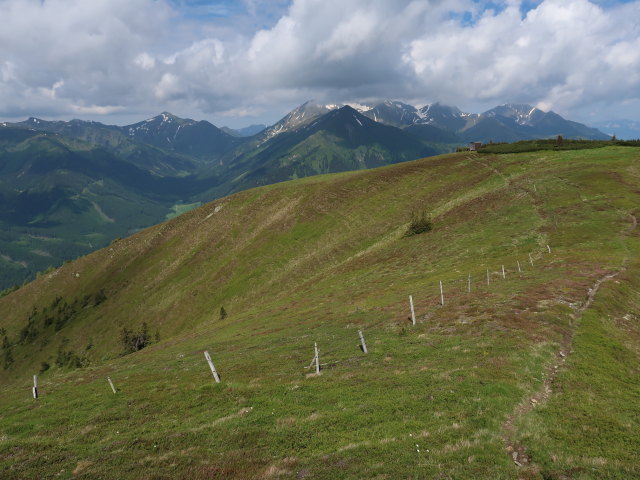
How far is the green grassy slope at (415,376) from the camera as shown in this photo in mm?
13422

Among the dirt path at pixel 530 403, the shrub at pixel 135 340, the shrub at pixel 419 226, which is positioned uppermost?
the shrub at pixel 419 226

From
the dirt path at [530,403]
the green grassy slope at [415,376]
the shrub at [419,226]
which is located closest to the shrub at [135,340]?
the green grassy slope at [415,376]

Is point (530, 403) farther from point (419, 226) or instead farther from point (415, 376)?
point (419, 226)

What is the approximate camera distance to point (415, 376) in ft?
65.7

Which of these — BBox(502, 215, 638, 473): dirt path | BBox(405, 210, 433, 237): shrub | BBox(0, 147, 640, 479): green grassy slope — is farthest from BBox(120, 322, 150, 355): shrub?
BBox(502, 215, 638, 473): dirt path

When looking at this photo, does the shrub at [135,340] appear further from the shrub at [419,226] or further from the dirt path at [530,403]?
the dirt path at [530,403]

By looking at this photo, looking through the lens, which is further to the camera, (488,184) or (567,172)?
(488,184)

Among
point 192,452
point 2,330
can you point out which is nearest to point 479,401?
point 192,452

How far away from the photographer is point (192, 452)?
15.2 m

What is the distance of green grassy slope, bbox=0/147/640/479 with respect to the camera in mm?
13422

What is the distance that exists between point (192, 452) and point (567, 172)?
108 metres

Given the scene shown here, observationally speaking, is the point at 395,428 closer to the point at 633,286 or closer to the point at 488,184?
the point at 633,286

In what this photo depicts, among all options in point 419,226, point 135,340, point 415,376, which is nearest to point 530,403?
point 415,376

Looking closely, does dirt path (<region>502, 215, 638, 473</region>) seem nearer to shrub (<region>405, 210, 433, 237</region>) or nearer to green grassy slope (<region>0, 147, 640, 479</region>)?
green grassy slope (<region>0, 147, 640, 479</region>)
